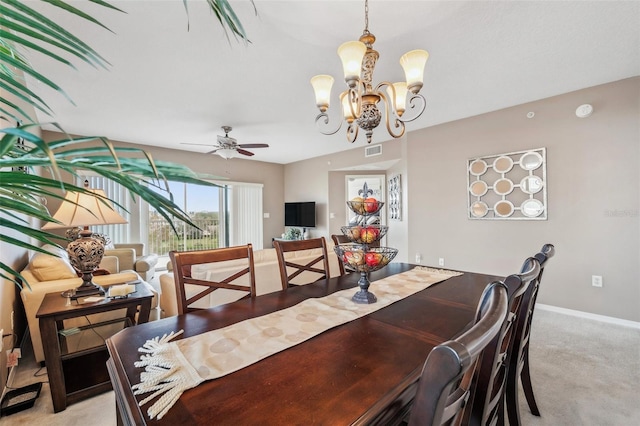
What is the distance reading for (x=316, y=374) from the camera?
2.79ft

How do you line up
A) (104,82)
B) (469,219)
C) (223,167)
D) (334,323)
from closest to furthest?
1. (334,323)
2. (104,82)
3. (469,219)
4. (223,167)

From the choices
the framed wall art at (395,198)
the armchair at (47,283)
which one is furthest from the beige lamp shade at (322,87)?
the framed wall art at (395,198)

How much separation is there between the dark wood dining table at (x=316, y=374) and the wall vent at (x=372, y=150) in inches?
178

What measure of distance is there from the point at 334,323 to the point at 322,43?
2165 millimetres

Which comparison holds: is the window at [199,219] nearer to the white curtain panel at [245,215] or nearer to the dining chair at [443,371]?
the white curtain panel at [245,215]

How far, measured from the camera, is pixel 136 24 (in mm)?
2107

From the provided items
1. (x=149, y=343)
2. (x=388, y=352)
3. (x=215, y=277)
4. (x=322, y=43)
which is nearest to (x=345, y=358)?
(x=388, y=352)

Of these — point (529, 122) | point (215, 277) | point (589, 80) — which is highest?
point (589, 80)

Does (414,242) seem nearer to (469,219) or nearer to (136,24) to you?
(469,219)

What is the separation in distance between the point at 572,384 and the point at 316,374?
2.24m

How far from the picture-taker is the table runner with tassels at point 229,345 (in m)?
0.80

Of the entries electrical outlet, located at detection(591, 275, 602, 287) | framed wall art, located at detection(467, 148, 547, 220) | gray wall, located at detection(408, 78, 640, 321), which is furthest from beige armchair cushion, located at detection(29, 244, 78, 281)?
electrical outlet, located at detection(591, 275, 602, 287)

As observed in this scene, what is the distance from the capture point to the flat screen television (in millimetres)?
6781

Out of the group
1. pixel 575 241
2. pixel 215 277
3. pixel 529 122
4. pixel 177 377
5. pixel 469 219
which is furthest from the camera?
pixel 469 219
